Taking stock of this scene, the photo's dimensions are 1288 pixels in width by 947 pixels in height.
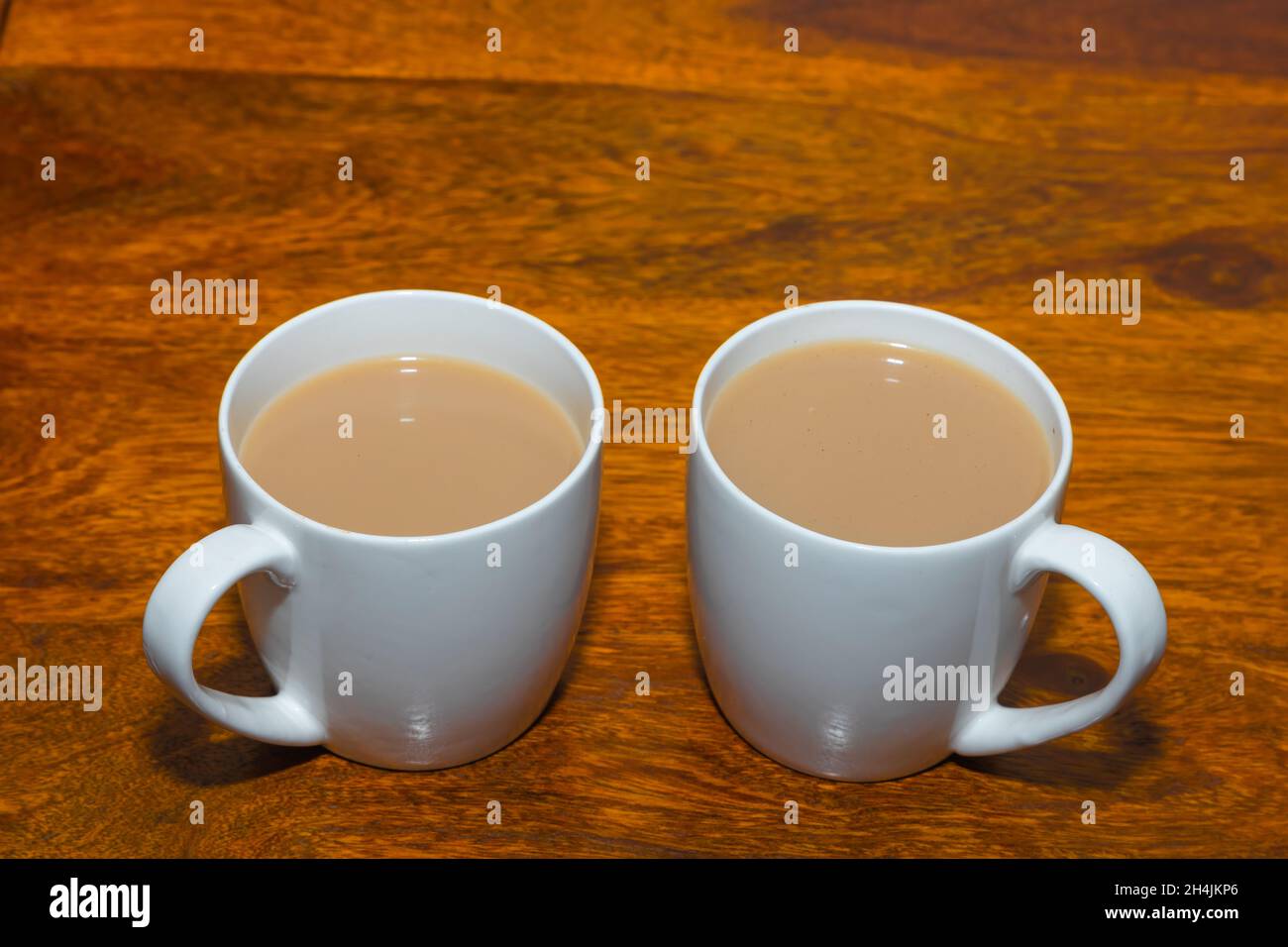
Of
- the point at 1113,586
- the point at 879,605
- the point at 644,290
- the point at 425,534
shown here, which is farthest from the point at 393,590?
the point at 644,290

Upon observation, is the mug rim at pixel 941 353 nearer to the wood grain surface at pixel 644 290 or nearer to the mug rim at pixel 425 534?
the mug rim at pixel 425 534

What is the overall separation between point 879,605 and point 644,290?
0.44 m

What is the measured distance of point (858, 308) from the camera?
921mm

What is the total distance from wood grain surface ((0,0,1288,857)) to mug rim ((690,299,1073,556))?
6.7 inches

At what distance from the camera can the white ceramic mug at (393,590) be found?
77 cm

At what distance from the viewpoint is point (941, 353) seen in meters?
0.92

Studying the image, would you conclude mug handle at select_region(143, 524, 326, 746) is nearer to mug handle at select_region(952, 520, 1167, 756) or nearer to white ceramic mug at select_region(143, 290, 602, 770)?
white ceramic mug at select_region(143, 290, 602, 770)

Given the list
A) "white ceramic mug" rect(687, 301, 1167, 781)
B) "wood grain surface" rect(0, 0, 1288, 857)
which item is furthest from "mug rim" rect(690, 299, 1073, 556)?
"wood grain surface" rect(0, 0, 1288, 857)

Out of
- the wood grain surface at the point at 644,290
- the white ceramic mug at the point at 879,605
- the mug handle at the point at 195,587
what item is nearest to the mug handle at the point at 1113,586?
the white ceramic mug at the point at 879,605

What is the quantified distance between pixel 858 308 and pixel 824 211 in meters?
0.35

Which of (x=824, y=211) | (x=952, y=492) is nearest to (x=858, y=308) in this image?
(x=952, y=492)

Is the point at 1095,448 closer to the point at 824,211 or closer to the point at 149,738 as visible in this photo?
the point at 824,211

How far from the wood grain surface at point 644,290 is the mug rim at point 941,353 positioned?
0.17 metres

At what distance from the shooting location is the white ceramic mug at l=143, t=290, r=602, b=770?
767 mm
